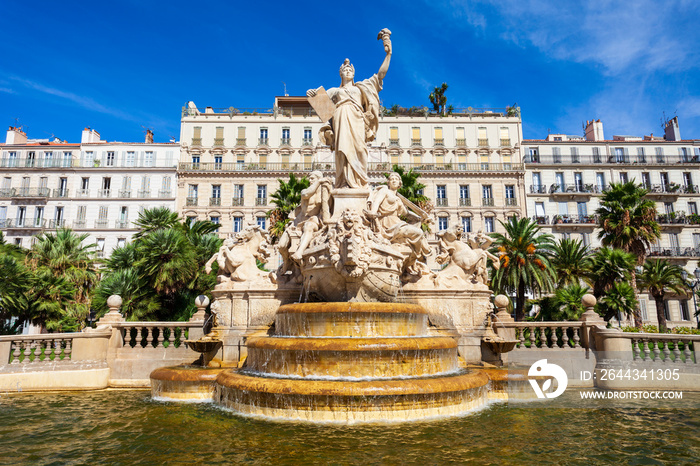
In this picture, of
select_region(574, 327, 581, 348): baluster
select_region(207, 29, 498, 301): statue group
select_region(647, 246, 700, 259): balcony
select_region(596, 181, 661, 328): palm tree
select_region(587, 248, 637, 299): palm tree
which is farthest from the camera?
select_region(647, 246, 700, 259): balcony

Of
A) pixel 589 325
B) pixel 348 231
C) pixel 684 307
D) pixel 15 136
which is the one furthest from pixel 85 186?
pixel 684 307

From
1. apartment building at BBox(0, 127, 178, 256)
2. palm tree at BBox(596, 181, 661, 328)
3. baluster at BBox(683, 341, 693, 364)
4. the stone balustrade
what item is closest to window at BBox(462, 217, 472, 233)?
palm tree at BBox(596, 181, 661, 328)

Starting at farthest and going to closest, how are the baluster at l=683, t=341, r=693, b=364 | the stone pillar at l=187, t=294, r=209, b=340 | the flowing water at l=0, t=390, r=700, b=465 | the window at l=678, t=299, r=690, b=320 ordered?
the window at l=678, t=299, r=690, b=320, the stone pillar at l=187, t=294, r=209, b=340, the baluster at l=683, t=341, r=693, b=364, the flowing water at l=0, t=390, r=700, b=465

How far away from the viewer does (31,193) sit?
1928 inches

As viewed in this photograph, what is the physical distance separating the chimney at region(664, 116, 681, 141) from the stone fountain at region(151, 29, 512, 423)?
53.8m

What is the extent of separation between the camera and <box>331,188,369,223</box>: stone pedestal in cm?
1189

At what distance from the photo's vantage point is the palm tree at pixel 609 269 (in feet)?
96.5

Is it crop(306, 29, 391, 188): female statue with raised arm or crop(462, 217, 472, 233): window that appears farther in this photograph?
crop(462, 217, 472, 233): window

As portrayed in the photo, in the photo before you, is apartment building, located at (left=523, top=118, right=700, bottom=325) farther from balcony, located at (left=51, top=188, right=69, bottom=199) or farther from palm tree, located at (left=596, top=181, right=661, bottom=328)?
balcony, located at (left=51, top=188, right=69, bottom=199)

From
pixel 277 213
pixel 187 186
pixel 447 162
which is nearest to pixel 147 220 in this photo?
pixel 277 213

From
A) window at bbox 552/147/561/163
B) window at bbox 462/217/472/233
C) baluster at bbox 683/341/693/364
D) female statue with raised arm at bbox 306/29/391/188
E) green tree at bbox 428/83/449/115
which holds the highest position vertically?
green tree at bbox 428/83/449/115

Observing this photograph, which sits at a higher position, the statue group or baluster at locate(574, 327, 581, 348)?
the statue group

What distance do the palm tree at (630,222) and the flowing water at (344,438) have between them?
28.2 meters

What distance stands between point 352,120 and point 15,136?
182 ft
